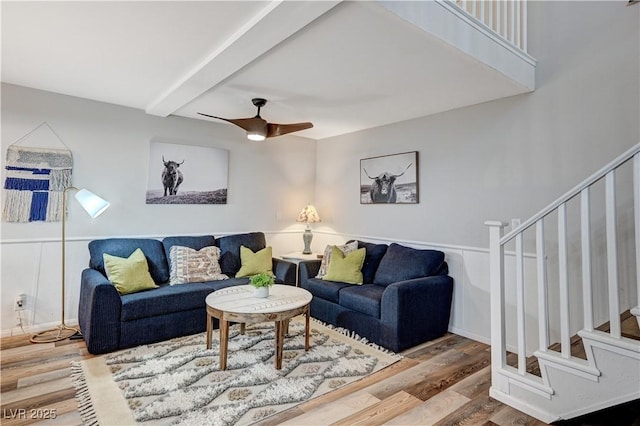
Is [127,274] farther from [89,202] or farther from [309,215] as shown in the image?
[309,215]

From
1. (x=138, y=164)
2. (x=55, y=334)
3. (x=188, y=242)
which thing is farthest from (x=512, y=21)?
(x=55, y=334)

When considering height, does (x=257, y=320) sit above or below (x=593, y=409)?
above

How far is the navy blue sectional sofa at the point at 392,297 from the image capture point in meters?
2.91

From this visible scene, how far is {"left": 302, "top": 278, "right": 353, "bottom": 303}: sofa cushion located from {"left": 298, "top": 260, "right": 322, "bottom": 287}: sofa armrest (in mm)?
69

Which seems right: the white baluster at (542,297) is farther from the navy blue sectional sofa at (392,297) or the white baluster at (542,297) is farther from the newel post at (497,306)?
the navy blue sectional sofa at (392,297)

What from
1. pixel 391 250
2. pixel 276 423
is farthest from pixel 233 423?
pixel 391 250

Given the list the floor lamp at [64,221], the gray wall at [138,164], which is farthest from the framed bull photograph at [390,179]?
the floor lamp at [64,221]

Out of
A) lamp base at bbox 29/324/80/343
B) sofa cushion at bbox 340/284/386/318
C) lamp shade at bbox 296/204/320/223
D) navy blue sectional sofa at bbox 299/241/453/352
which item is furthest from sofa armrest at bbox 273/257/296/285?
lamp base at bbox 29/324/80/343

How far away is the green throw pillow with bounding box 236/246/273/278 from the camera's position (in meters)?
3.79

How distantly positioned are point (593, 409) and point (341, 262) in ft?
7.69

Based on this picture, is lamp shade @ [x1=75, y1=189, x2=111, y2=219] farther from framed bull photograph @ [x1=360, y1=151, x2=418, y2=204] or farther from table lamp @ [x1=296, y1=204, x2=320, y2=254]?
framed bull photograph @ [x1=360, y1=151, x2=418, y2=204]

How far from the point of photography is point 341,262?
12.2ft

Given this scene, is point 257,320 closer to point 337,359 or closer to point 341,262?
point 337,359

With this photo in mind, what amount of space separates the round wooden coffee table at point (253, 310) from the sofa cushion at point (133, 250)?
105 cm
